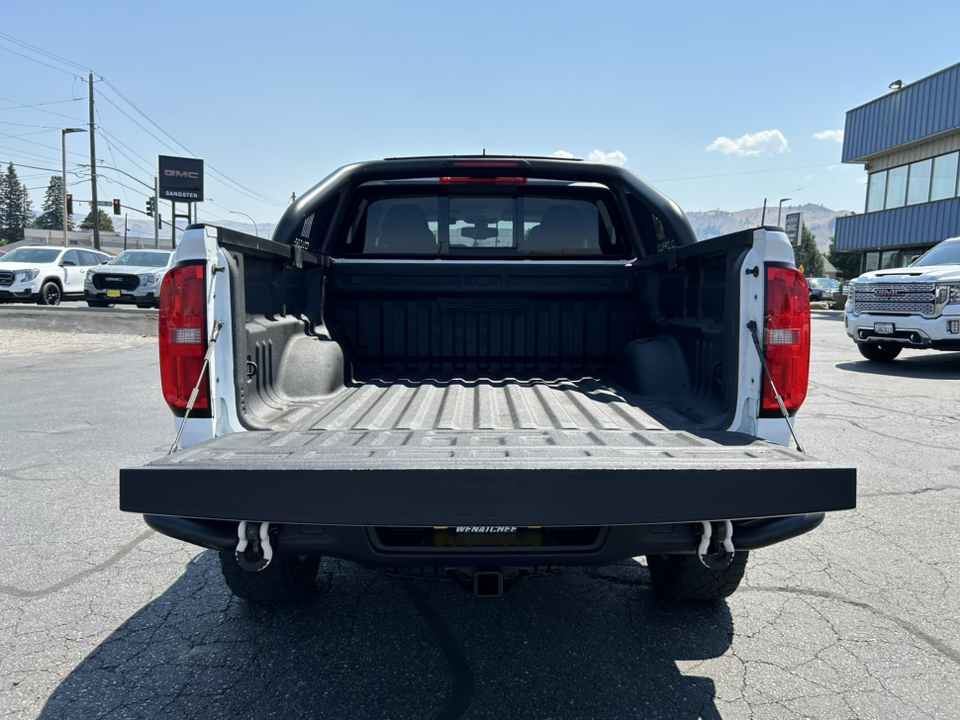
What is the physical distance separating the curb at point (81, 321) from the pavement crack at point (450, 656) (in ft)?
44.3

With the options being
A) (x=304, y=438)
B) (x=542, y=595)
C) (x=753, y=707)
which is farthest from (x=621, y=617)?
(x=304, y=438)

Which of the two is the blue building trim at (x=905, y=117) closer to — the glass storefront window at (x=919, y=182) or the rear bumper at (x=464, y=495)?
the glass storefront window at (x=919, y=182)

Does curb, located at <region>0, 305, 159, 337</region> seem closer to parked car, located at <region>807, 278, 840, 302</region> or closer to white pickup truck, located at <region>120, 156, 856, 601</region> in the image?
white pickup truck, located at <region>120, 156, 856, 601</region>

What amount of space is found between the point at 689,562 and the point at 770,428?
66cm

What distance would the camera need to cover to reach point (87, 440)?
5848mm

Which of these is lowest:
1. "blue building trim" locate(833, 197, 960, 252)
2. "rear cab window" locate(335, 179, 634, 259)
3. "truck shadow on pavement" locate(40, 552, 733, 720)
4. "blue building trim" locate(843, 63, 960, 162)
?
"truck shadow on pavement" locate(40, 552, 733, 720)

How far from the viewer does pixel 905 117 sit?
94.9ft

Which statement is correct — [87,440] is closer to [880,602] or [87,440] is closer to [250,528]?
[250,528]

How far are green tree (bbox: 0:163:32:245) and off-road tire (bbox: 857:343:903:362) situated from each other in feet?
479

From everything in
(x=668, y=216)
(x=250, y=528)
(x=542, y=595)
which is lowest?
(x=542, y=595)

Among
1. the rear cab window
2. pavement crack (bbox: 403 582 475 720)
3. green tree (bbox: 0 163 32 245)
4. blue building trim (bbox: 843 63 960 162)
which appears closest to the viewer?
pavement crack (bbox: 403 582 475 720)

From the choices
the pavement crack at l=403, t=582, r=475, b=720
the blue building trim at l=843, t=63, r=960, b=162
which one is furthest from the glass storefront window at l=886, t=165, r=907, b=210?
the pavement crack at l=403, t=582, r=475, b=720

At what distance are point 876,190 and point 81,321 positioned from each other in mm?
34182

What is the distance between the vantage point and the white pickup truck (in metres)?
1.89
